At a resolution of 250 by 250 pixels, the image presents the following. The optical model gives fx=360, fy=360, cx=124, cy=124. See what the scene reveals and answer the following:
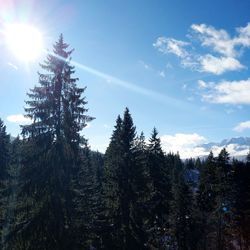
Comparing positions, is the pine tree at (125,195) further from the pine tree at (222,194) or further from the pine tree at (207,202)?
the pine tree at (207,202)

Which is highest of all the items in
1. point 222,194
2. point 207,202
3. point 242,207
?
point 222,194

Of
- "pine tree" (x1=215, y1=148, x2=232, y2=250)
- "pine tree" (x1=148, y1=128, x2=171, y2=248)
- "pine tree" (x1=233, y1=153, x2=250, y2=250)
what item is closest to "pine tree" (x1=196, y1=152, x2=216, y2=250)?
"pine tree" (x1=215, y1=148, x2=232, y2=250)

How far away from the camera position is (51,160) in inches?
783

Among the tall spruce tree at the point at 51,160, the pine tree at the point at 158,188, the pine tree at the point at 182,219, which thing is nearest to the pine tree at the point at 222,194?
the pine tree at the point at 182,219

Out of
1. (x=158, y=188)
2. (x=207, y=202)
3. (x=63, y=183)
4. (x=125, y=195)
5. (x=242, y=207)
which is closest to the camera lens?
(x=63, y=183)

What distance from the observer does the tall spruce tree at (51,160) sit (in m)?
18.9

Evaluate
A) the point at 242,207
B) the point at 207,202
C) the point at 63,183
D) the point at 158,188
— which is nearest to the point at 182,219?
the point at 158,188

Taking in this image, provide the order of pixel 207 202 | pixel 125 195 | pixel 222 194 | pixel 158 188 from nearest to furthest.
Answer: pixel 125 195 → pixel 158 188 → pixel 222 194 → pixel 207 202

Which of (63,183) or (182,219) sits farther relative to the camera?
(182,219)

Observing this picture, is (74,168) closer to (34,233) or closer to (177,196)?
(34,233)

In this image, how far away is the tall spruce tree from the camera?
62.1ft

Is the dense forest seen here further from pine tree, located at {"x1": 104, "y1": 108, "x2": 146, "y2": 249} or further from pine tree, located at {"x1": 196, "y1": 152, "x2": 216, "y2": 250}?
pine tree, located at {"x1": 196, "y1": 152, "x2": 216, "y2": 250}

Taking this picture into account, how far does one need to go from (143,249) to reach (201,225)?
16.1 metres

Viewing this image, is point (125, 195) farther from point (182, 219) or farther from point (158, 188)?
point (182, 219)
